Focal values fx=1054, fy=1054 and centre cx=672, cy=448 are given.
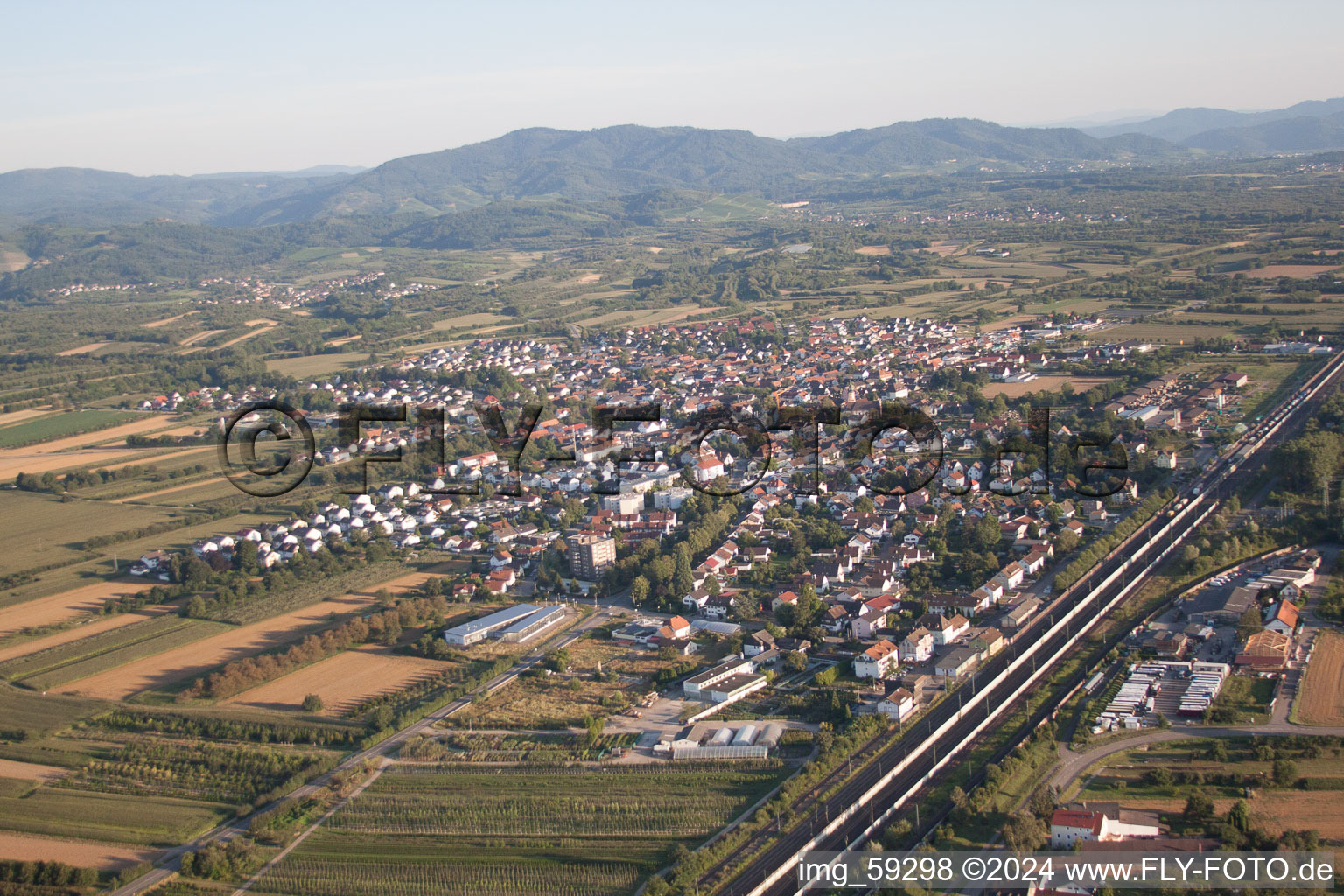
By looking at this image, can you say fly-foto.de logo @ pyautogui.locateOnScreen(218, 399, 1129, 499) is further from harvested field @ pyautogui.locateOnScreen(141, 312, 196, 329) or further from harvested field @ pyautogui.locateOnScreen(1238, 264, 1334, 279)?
harvested field @ pyautogui.locateOnScreen(141, 312, 196, 329)

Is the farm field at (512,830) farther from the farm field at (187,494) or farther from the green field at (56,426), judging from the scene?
the green field at (56,426)

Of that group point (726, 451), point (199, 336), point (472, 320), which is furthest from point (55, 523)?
point (472, 320)

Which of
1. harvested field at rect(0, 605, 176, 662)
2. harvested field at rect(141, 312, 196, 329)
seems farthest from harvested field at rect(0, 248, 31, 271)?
harvested field at rect(0, 605, 176, 662)

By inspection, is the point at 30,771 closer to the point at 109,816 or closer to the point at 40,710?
the point at 40,710

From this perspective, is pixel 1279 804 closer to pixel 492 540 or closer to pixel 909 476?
pixel 909 476

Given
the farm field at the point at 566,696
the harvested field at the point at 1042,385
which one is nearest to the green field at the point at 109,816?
the farm field at the point at 566,696
